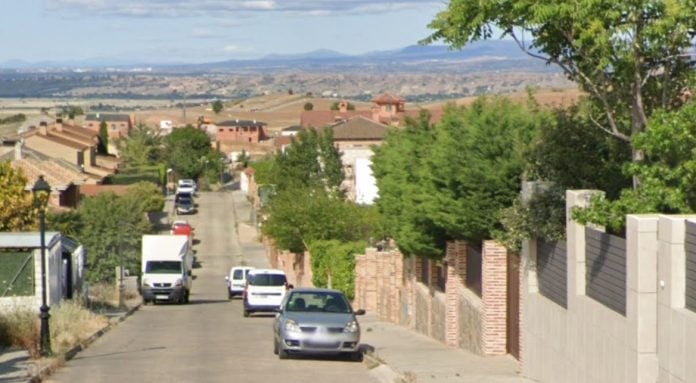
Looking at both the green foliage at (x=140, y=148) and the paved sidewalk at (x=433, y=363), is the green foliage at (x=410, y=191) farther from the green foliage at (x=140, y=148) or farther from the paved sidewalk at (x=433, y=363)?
the green foliage at (x=140, y=148)

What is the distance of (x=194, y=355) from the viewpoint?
28.7 metres

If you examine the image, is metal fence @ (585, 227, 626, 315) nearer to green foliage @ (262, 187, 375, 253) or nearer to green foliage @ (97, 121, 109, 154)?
green foliage @ (262, 187, 375, 253)

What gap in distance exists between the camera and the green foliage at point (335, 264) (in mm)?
53219

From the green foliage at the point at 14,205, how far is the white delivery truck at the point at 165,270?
8317 millimetres

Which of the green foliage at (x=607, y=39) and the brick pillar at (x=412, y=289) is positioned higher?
the green foliage at (x=607, y=39)

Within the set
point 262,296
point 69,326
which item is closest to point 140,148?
point 262,296

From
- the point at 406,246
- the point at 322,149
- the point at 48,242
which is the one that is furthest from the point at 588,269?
the point at 322,149

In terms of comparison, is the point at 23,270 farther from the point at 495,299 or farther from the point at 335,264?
the point at 335,264

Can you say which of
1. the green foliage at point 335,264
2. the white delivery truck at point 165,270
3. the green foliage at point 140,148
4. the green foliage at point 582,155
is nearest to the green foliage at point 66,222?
the white delivery truck at point 165,270

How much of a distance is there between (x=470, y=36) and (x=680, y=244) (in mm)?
4739

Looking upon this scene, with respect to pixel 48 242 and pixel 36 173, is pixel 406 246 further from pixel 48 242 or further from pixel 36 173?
pixel 36 173

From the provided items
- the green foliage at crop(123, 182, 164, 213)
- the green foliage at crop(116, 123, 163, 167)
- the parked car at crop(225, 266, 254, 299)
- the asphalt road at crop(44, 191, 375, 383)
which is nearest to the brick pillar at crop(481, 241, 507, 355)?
the asphalt road at crop(44, 191, 375, 383)

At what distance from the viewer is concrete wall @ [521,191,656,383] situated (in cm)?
1642

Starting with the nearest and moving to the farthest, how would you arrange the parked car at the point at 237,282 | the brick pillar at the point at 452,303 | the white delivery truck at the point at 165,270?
the brick pillar at the point at 452,303 → the white delivery truck at the point at 165,270 → the parked car at the point at 237,282
